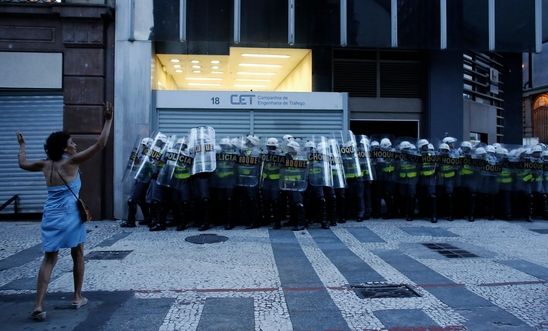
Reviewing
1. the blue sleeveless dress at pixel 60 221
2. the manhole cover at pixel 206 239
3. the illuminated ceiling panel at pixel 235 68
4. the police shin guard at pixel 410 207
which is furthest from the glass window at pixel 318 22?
the blue sleeveless dress at pixel 60 221

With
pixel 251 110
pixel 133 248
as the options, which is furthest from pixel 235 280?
pixel 251 110

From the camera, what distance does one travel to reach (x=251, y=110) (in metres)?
12.5

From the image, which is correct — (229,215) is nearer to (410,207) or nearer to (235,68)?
(410,207)

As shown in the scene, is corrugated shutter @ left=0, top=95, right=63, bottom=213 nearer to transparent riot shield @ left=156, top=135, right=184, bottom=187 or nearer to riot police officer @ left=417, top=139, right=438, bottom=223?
transparent riot shield @ left=156, top=135, right=184, bottom=187

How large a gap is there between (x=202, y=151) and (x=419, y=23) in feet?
22.8

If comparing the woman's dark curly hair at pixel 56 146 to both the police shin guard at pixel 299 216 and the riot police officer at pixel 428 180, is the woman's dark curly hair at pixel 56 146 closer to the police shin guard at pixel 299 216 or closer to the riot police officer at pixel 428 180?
the police shin guard at pixel 299 216

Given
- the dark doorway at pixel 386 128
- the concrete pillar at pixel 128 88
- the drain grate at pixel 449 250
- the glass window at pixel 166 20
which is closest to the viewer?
the drain grate at pixel 449 250

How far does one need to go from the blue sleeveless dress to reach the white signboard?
24.6 ft

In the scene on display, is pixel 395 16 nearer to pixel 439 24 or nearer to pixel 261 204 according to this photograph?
pixel 439 24

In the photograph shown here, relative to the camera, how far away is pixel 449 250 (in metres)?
8.25

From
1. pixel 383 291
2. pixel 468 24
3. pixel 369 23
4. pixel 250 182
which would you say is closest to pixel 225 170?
pixel 250 182

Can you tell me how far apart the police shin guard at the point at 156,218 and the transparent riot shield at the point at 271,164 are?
89.3 inches

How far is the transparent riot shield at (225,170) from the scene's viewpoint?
10344 mm

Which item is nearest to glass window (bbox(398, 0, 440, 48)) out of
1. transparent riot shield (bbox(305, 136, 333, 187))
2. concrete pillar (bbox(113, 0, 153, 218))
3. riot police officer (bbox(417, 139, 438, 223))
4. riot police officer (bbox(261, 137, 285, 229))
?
riot police officer (bbox(417, 139, 438, 223))
